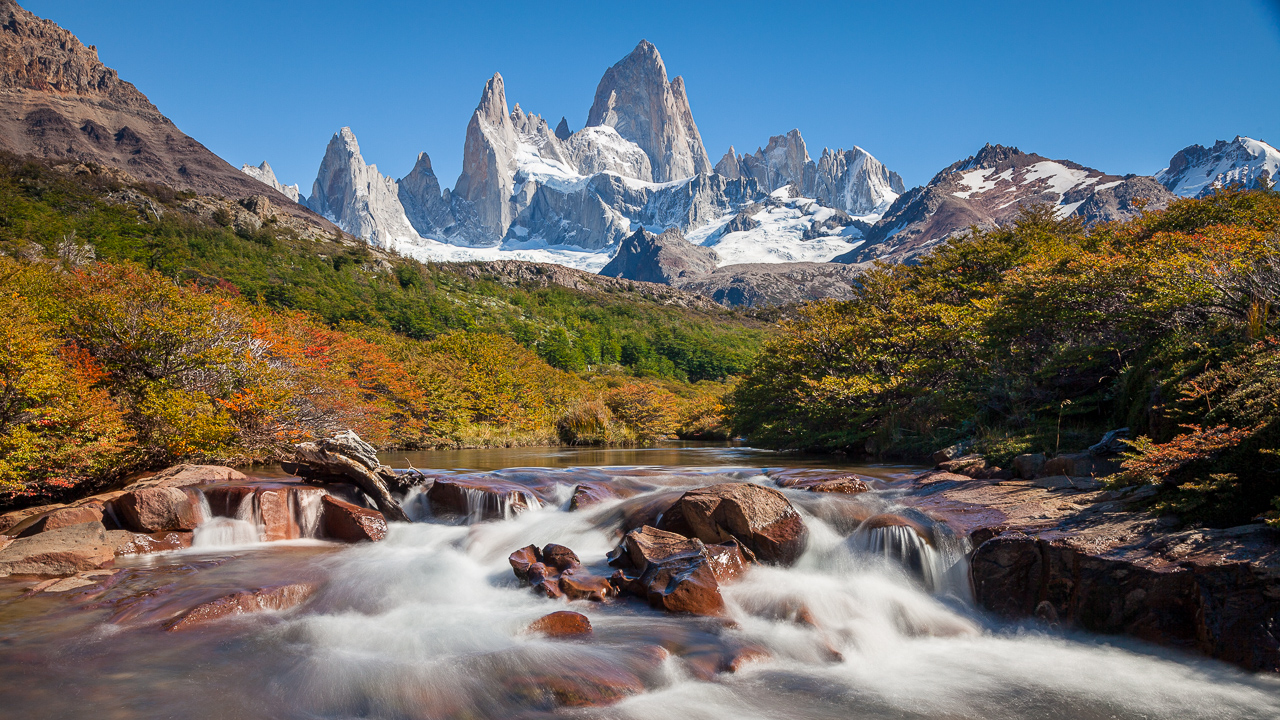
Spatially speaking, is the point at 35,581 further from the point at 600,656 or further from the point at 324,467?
the point at 600,656

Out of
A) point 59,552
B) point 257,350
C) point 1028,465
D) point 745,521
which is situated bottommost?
point 59,552

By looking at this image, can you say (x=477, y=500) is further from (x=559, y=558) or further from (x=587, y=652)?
(x=587, y=652)

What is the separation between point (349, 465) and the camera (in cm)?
1089

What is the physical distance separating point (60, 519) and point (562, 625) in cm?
845

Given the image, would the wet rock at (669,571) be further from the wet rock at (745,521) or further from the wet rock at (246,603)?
the wet rock at (246,603)

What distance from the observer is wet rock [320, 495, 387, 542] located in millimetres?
10203

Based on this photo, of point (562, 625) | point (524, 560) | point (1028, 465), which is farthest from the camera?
point (1028, 465)

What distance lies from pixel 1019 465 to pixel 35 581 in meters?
Answer: 14.5

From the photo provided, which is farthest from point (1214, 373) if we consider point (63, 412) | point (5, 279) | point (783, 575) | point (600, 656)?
point (5, 279)

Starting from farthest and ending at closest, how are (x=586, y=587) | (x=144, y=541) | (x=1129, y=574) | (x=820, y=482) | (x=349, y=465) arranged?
(x=820, y=482) < (x=349, y=465) < (x=144, y=541) < (x=586, y=587) < (x=1129, y=574)

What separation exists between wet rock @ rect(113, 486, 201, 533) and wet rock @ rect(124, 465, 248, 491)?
556 mm

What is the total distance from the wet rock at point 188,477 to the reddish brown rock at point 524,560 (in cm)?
653

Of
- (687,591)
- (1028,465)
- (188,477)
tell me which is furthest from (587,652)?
(188,477)

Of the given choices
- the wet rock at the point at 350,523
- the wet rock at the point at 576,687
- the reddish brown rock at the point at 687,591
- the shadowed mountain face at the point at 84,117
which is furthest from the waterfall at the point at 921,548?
the shadowed mountain face at the point at 84,117
